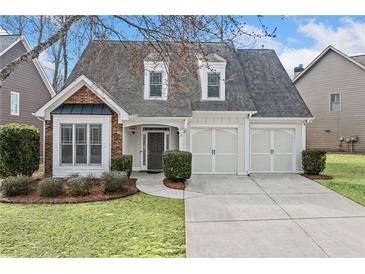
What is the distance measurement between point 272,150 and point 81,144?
240 inches

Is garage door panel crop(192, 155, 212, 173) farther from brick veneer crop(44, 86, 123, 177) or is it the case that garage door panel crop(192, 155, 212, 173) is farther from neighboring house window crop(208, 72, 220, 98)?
brick veneer crop(44, 86, 123, 177)

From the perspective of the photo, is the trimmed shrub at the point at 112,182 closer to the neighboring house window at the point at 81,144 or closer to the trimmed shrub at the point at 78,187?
the trimmed shrub at the point at 78,187

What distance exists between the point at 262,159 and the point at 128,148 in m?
4.53

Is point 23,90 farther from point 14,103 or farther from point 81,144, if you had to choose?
point 81,144

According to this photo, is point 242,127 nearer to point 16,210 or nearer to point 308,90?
point 308,90

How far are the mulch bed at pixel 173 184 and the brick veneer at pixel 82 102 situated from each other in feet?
5.42

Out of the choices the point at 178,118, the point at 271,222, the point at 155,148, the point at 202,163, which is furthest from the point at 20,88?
the point at 271,222

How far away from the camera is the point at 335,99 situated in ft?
41.3

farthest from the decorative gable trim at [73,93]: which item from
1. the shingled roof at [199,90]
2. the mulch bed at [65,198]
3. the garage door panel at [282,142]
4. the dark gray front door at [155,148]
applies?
the garage door panel at [282,142]

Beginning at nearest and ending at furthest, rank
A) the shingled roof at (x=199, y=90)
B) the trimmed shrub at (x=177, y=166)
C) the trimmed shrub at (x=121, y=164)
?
1. the trimmed shrub at (x=177, y=166)
2. the trimmed shrub at (x=121, y=164)
3. the shingled roof at (x=199, y=90)

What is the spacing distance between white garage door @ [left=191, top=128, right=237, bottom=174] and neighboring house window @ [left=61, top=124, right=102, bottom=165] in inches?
120

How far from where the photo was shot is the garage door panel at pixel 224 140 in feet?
33.3

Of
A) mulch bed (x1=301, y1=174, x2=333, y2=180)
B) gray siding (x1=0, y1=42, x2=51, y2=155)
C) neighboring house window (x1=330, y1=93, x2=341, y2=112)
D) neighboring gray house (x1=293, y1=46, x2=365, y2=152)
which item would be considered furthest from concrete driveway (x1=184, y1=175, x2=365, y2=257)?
gray siding (x1=0, y1=42, x2=51, y2=155)

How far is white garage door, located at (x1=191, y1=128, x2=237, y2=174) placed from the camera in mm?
10117
